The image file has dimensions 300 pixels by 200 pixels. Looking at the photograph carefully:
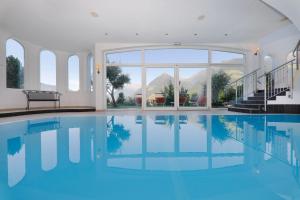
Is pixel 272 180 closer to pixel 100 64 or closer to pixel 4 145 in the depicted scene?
pixel 4 145

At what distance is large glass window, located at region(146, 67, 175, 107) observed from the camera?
9352 mm

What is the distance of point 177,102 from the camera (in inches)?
370

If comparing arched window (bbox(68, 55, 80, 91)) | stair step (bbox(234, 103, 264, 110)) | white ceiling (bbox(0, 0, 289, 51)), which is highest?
white ceiling (bbox(0, 0, 289, 51))

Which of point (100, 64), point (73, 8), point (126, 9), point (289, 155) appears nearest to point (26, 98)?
point (100, 64)

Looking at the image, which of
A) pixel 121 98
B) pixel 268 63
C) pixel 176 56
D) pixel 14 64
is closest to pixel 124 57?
pixel 121 98

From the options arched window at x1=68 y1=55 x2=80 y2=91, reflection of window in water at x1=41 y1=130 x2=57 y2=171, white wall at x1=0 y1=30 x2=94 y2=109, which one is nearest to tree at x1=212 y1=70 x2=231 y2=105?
white wall at x1=0 y1=30 x2=94 y2=109

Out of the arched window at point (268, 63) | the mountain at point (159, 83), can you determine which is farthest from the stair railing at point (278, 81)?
the mountain at point (159, 83)

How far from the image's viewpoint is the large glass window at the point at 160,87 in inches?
368

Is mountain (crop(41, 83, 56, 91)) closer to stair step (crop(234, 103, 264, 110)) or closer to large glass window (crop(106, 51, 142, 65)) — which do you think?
large glass window (crop(106, 51, 142, 65))

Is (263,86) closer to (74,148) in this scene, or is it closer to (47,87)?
(74,148)

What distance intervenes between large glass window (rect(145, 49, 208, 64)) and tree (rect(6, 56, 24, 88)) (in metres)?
5.12

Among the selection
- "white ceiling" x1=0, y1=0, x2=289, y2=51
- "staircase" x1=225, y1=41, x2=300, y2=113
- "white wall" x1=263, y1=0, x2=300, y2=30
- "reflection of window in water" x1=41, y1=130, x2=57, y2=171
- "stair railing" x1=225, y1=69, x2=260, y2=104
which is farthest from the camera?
"stair railing" x1=225, y1=69, x2=260, y2=104

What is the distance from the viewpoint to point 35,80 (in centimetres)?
877

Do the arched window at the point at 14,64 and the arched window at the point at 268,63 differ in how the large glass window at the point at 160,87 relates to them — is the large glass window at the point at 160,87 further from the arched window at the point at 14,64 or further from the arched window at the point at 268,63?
the arched window at the point at 14,64
